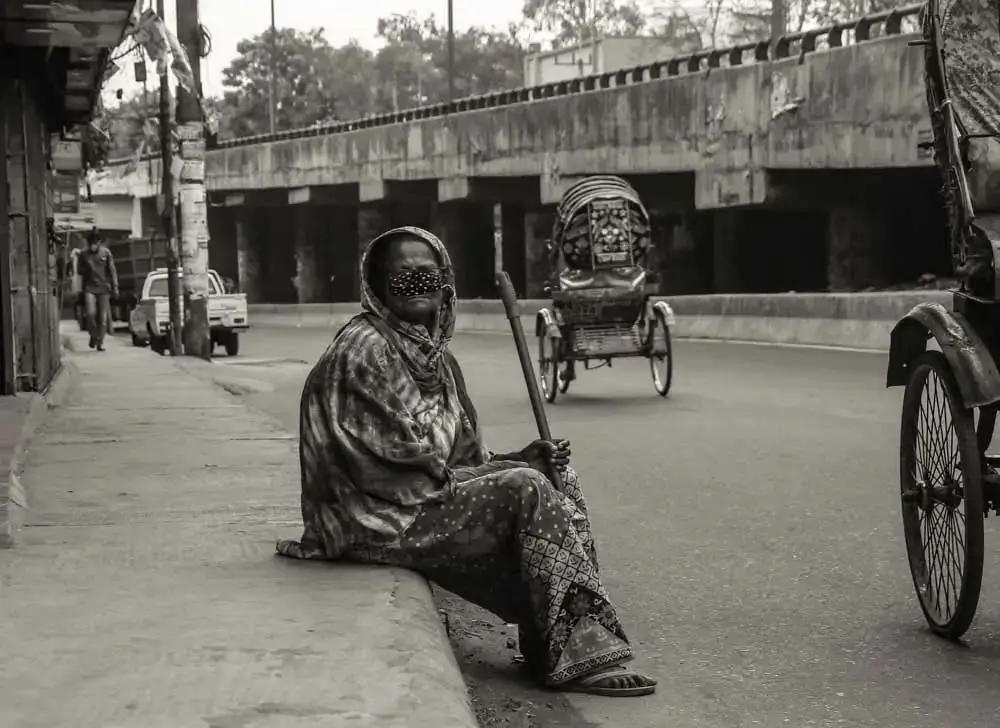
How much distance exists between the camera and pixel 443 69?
359ft

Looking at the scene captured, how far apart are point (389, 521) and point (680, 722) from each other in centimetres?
108

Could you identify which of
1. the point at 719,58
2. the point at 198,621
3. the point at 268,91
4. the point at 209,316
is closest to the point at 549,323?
the point at 198,621

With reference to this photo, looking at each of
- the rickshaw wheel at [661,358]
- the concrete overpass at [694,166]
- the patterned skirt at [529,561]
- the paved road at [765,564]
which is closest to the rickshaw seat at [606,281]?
the rickshaw wheel at [661,358]

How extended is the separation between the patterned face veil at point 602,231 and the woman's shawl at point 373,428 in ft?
32.2

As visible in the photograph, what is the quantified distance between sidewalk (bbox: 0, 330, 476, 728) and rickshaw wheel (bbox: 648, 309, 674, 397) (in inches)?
262

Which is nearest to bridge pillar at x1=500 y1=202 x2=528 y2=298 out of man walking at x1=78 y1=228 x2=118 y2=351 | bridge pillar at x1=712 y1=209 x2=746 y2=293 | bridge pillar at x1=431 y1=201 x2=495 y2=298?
bridge pillar at x1=431 y1=201 x2=495 y2=298

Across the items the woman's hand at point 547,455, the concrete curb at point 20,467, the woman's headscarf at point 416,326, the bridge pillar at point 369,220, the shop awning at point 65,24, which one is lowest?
the concrete curb at point 20,467

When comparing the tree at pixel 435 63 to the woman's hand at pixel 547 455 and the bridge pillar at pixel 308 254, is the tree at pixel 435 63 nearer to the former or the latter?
the bridge pillar at pixel 308 254

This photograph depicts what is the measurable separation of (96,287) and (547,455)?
2103cm

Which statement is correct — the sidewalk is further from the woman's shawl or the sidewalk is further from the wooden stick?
the wooden stick

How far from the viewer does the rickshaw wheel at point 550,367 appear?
14.4m

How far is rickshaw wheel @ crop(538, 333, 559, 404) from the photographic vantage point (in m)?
14.4

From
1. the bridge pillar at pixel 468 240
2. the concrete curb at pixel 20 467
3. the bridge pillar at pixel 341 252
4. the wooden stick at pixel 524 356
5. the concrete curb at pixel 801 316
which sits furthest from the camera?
the bridge pillar at pixel 341 252

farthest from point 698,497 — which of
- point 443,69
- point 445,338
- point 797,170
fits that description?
point 443,69
